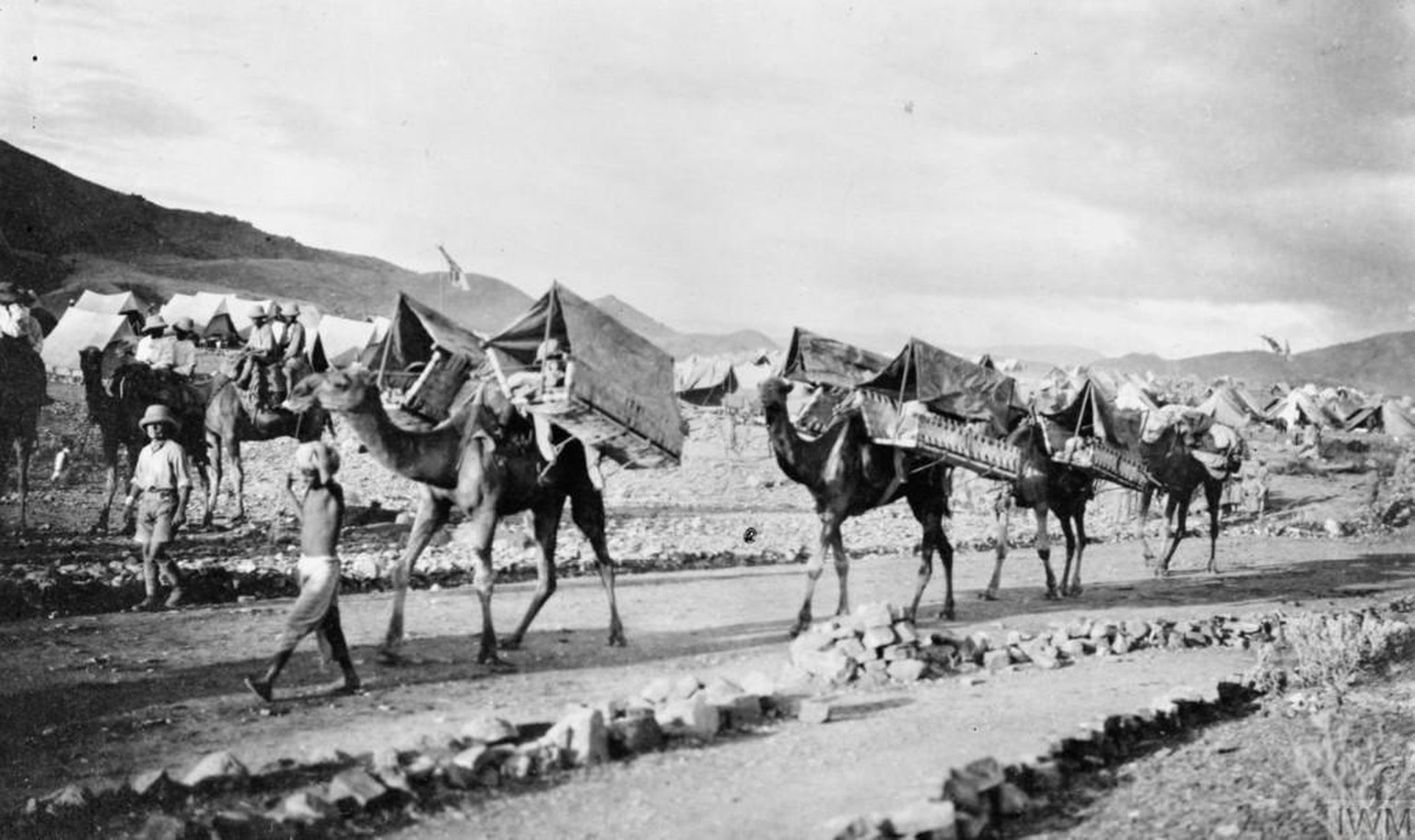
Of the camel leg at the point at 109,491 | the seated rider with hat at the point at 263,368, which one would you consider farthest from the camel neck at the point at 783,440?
the camel leg at the point at 109,491

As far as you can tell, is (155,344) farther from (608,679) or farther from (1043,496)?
(1043,496)

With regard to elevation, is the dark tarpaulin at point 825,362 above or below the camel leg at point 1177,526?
above

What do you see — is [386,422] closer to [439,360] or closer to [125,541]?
[439,360]

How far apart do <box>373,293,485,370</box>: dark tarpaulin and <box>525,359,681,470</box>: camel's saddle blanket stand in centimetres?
136

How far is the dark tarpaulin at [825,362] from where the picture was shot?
13.8 meters

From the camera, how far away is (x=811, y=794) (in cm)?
655

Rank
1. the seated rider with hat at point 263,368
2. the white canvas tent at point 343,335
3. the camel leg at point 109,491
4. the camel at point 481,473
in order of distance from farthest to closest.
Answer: the white canvas tent at point 343,335 < the seated rider with hat at point 263,368 < the camel leg at point 109,491 < the camel at point 481,473

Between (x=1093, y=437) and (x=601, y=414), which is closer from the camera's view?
(x=601, y=414)

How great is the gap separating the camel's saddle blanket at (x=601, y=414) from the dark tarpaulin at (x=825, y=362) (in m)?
3.39

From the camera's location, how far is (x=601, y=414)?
1019cm

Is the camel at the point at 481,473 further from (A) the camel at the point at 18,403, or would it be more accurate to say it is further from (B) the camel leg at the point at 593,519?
(A) the camel at the point at 18,403

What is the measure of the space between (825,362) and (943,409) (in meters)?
1.59

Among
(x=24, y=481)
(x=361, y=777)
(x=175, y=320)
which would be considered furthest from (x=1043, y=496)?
(x=175, y=320)

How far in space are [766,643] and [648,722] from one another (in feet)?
13.4
